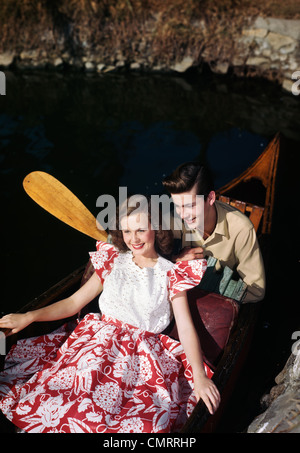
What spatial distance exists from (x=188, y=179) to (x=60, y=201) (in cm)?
126

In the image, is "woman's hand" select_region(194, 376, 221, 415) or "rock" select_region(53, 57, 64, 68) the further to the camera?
"rock" select_region(53, 57, 64, 68)

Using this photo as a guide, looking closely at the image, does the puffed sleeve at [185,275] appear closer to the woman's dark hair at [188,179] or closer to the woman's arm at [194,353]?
the woman's arm at [194,353]

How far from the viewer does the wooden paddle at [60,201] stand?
3340 mm

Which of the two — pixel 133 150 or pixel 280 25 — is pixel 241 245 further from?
pixel 280 25

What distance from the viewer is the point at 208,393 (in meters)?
2.22

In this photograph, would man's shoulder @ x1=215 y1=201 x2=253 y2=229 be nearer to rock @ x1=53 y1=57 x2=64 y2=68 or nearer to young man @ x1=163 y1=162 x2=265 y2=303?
young man @ x1=163 y1=162 x2=265 y2=303

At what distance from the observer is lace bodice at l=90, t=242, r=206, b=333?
8.41 ft

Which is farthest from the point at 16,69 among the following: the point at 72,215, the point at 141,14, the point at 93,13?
the point at 72,215

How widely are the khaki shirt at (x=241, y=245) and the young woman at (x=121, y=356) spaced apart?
0.51m

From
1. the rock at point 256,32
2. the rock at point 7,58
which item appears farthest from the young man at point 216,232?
the rock at point 7,58

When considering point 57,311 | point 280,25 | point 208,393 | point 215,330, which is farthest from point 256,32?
point 208,393

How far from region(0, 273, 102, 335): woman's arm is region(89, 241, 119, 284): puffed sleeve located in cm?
6

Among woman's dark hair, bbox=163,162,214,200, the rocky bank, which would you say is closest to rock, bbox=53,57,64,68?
the rocky bank
